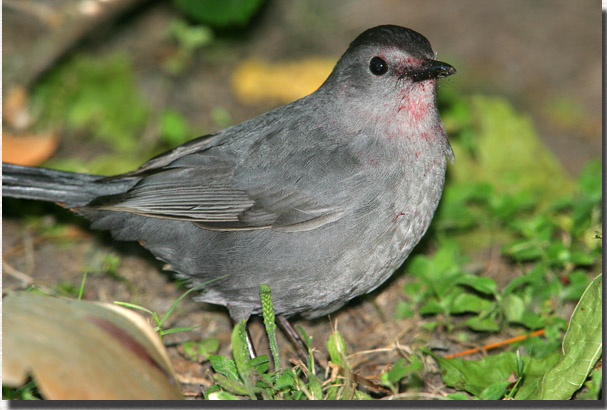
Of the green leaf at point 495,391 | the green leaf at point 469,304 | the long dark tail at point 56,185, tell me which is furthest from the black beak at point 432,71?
the long dark tail at point 56,185

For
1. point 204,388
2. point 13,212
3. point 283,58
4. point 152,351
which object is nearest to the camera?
point 152,351

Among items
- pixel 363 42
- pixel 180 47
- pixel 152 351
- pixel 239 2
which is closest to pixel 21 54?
pixel 180 47

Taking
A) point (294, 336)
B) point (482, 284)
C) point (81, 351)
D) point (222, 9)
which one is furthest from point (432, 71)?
point (222, 9)

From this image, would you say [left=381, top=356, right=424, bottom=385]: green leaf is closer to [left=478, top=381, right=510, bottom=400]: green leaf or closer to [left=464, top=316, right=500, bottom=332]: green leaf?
[left=478, top=381, right=510, bottom=400]: green leaf

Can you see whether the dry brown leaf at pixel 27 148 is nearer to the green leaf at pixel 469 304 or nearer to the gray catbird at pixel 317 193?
the gray catbird at pixel 317 193

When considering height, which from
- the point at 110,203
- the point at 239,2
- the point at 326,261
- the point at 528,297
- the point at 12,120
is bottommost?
the point at 528,297

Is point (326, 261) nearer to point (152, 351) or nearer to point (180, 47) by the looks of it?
point (152, 351)

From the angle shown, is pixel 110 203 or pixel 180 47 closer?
pixel 110 203
